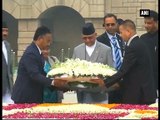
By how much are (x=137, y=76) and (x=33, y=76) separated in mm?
1260

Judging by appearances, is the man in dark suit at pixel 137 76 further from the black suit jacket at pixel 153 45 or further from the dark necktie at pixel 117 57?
the dark necktie at pixel 117 57

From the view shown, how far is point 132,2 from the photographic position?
26562mm

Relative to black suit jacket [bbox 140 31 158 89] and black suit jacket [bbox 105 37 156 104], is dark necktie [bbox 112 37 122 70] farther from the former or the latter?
black suit jacket [bbox 105 37 156 104]

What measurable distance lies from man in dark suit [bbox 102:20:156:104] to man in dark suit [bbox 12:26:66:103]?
0.85m

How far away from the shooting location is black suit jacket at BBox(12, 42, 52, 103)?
6867 mm

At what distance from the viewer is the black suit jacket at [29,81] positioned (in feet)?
22.5

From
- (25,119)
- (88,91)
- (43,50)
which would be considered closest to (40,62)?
(43,50)

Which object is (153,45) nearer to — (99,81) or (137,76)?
(137,76)

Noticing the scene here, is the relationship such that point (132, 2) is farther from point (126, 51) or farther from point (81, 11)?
point (126, 51)

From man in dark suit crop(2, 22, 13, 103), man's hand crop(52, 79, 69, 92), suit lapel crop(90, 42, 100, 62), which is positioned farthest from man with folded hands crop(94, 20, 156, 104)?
man in dark suit crop(2, 22, 13, 103)

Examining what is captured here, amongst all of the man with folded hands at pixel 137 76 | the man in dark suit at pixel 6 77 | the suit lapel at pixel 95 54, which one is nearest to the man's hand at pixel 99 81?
the man with folded hands at pixel 137 76

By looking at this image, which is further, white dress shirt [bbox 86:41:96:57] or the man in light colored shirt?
white dress shirt [bbox 86:41:96:57]

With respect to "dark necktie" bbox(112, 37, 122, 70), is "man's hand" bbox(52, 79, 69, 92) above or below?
below

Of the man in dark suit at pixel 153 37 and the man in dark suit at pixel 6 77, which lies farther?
the man in dark suit at pixel 153 37
